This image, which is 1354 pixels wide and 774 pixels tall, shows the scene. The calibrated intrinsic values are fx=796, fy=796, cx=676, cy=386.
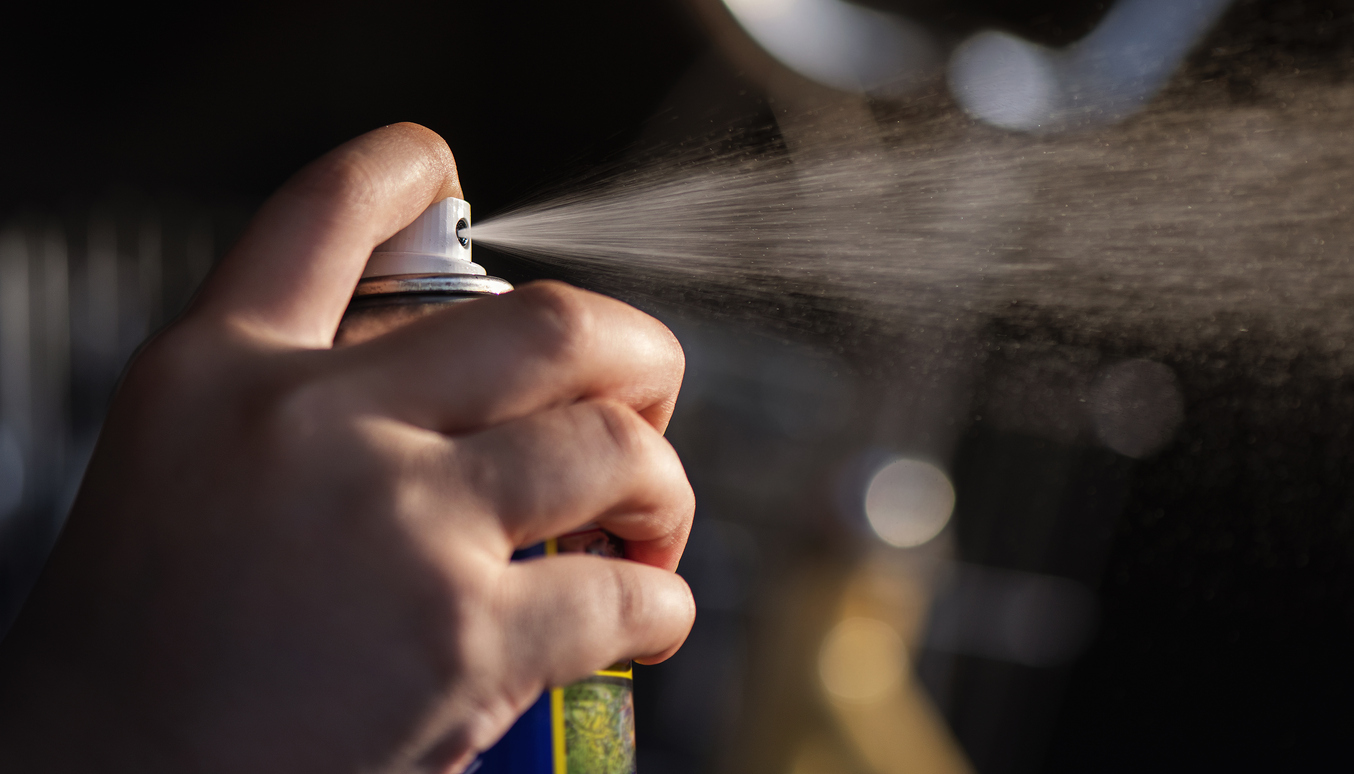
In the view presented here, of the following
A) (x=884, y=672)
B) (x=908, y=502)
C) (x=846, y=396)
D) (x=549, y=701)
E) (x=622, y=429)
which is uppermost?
(x=622, y=429)

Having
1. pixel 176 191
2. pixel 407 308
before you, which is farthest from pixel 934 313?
pixel 176 191

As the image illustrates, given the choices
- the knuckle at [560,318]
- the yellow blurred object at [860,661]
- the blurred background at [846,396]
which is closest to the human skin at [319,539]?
the knuckle at [560,318]

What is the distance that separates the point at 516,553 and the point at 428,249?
6.4 inches

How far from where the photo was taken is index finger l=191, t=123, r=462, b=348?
343mm

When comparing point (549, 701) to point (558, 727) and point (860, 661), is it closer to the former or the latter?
point (558, 727)

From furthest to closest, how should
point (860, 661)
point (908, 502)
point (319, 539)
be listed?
point (908, 502)
point (860, 661)
point (319, 539)

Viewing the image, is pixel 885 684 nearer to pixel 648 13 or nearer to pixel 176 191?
pixel 648 13

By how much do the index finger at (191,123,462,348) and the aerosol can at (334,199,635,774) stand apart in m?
0.01

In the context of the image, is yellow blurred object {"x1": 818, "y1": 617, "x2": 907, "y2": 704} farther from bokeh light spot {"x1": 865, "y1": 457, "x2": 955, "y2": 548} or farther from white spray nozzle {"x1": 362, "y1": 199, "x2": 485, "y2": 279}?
white spray nozzle {"x1": 362, "y1": 199, "x2": 485, "y2": 279}

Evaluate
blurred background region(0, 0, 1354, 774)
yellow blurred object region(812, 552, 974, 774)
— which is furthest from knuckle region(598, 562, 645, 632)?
yellow blurred object region(812, 552, 974, 774)

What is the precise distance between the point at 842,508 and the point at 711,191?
873mm

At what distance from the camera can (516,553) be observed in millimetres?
351

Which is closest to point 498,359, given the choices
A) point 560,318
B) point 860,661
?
point 560,318

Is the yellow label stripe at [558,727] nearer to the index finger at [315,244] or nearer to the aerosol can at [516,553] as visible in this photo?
the aerosol can at [516,553]
